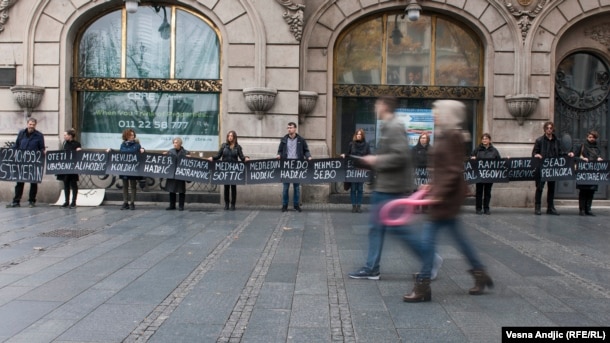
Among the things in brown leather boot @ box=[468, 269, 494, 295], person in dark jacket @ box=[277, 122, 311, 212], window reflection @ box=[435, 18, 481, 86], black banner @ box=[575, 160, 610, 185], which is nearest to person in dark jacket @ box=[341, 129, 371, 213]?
person in dark jacket @ box=[277, 122, 311, 212]

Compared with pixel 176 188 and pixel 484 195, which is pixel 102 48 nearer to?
pixel 176 188

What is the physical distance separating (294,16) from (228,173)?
4.18m

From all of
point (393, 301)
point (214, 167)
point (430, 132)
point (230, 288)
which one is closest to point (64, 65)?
point (214, 167)

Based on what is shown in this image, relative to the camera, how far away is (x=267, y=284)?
6.27 meters

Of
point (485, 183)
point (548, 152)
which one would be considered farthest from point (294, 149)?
point (548, 152)

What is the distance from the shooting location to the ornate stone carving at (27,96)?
13.9m

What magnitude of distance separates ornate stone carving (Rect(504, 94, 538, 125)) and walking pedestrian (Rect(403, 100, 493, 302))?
9.52 m

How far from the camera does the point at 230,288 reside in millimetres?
6086

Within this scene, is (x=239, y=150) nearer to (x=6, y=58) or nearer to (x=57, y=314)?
(x=6, y=58)

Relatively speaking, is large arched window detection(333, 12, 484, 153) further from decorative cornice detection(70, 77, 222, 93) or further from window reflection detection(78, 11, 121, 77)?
window reflection detection(78, 11, 121, 77)

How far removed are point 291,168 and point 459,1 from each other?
6181mm

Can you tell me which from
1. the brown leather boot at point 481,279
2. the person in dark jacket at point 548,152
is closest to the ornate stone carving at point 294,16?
the person in dark jacket at point 548,152

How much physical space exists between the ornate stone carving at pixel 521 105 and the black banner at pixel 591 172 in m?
1.90

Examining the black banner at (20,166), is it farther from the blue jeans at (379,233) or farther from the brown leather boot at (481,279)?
the brown leather boot at (481,279)
